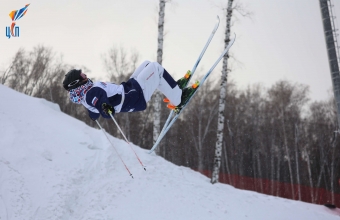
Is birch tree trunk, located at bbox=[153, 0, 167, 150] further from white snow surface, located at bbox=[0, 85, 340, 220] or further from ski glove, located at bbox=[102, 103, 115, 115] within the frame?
ski glove, located at bbox=[102, 103, 115, 115]

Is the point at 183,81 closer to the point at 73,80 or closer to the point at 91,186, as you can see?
the point at 73,80

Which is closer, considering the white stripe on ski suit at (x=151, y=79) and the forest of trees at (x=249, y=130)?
the white stripe on ski suit at (x=151, y=79)

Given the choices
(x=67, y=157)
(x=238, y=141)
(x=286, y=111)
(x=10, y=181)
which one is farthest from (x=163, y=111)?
(x=10, y=181)

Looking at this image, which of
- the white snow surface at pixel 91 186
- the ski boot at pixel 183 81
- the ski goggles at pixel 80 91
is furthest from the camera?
the white snow surface at pixel 91 186

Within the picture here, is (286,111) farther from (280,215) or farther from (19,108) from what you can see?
(19,108)

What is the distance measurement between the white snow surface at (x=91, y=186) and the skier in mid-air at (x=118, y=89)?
200cm

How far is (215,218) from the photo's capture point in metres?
5.87

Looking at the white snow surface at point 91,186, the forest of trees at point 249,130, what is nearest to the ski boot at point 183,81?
the white snow surface at point 91,186

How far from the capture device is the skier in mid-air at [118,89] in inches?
166

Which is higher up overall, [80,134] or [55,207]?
[80,134]

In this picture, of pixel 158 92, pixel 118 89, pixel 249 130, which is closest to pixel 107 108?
pixel 118 89

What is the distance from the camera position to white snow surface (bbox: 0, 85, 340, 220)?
542 centimetres

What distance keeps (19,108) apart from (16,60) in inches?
1014

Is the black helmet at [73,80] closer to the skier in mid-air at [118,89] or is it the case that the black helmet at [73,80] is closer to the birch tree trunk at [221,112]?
the skier in mid-air at [118,89]
